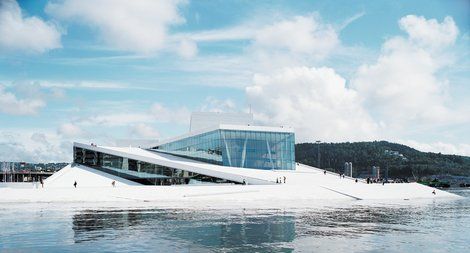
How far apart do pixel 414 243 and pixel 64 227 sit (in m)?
13.2

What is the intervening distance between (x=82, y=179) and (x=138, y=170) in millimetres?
5615

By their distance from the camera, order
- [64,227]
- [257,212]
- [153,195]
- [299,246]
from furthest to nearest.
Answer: [153,195], [257,212], [64,227], [299,246]

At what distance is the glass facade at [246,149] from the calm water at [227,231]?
24700mm

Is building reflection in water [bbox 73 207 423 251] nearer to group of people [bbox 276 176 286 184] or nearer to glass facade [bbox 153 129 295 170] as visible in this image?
group of people [bbox 276 176 286 184]

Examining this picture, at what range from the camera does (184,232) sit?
19469 millimetres

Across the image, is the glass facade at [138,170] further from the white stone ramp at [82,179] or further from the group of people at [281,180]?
the group of people at [281,180]

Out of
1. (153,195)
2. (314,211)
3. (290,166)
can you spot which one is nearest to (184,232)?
(314,211)

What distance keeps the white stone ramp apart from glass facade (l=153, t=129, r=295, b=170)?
9.63 metres

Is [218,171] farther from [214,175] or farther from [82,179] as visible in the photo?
[82,179]

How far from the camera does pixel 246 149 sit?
54.1 metres

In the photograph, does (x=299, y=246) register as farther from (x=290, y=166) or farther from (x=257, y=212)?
(x=290, y=166)

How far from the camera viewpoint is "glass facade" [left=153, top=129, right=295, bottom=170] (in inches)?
2108

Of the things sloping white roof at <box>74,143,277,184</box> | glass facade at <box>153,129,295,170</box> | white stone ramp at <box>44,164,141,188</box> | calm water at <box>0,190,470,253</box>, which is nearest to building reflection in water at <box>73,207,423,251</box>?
calm water at <box>0,190,470,253</box>

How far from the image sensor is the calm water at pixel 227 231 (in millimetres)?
16344
